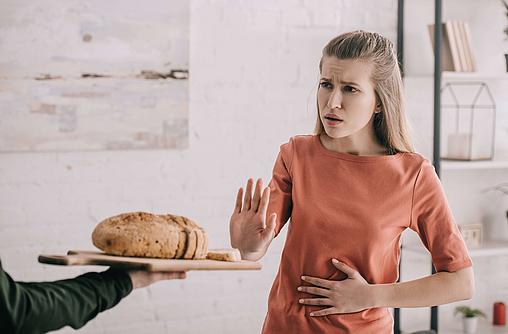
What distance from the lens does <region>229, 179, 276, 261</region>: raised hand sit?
1.17 m

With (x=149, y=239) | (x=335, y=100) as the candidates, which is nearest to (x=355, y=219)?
(x=335, y=100)

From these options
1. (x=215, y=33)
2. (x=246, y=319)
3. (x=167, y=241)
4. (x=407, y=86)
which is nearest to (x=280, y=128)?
(x=215, y=33)

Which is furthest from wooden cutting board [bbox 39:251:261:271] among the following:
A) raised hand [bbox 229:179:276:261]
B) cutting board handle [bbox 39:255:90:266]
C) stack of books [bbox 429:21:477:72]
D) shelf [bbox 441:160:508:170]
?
stack of books [bbox 429:21:477:72]

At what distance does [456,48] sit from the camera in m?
2.27

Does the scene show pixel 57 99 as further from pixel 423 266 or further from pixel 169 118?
pixel 423 266

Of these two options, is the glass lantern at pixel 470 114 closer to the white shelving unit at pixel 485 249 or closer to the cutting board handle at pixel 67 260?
the white shelving unit at pixel 485 249

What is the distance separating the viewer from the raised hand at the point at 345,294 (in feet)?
3.70

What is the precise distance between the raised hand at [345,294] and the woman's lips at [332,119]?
336 mm

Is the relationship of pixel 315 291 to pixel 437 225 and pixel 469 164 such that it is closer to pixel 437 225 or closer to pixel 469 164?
pixel 437 225

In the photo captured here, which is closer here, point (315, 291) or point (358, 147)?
point (315, 291)

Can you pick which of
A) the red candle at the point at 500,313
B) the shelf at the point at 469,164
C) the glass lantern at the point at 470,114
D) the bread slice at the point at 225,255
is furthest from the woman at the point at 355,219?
the red candle at the point at 500,313

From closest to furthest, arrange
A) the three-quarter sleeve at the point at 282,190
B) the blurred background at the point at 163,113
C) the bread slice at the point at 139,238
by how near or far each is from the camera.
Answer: the bread slice at the point at 139,238 → the three-quarter sleeve at the point at 282,190 → the blurred background at the point at 163,113

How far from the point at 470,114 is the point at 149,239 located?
2.25m

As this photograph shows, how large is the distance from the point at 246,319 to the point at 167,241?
155 cm
